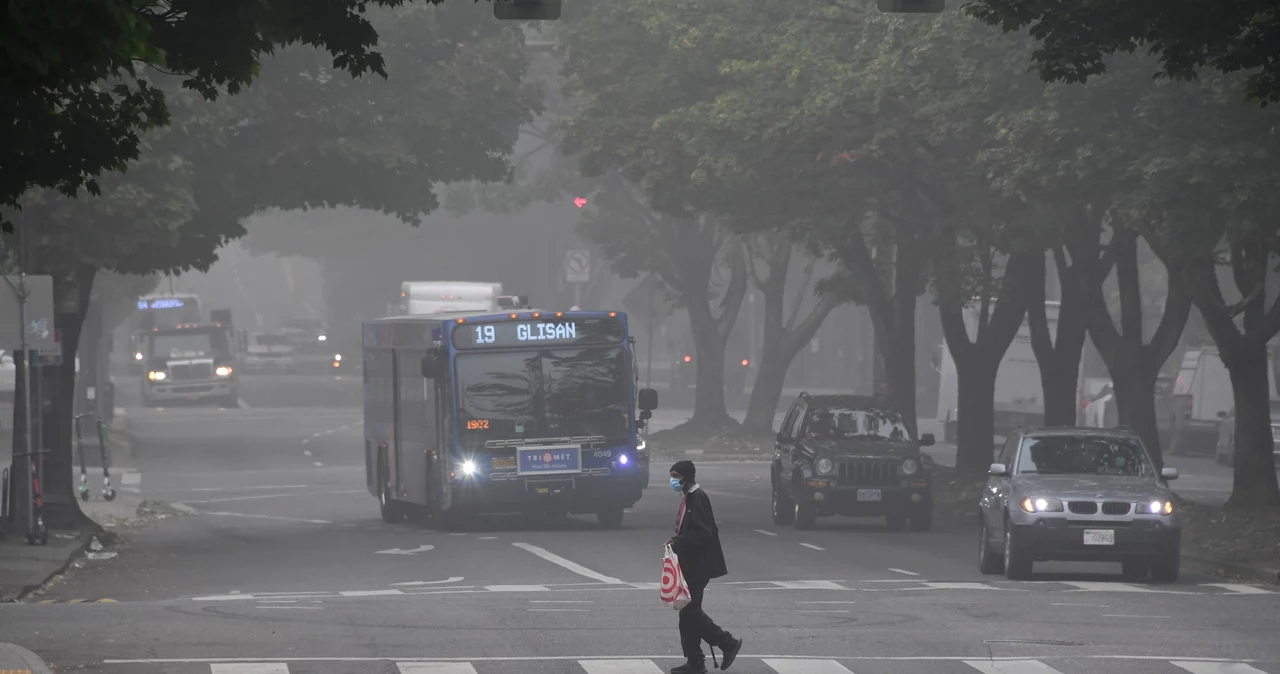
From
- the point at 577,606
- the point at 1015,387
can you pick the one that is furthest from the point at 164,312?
the point at 577,606

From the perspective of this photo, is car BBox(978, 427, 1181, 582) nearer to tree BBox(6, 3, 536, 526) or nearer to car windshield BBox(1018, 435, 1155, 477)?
car windshield BBox(1018, 435, 1155, 477)

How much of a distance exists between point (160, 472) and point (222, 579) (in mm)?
21309

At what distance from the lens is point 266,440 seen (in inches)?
2021

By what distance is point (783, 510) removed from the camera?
28141 millimetres

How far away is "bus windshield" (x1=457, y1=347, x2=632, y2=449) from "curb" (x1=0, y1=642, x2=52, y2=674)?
12.0 m

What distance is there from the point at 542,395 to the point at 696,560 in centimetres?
1290

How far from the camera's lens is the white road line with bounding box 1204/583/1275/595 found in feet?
63.0

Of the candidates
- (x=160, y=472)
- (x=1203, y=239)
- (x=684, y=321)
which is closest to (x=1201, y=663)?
(x=1203, y=239)

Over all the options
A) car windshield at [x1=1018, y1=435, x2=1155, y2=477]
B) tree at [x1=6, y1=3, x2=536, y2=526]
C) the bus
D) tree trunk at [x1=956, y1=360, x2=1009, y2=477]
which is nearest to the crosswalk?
car windshield at [x1=1018, y1=435, x2=1155, y2=477]

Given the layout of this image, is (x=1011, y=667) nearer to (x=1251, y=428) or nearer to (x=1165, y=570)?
(x=1165, y=570)

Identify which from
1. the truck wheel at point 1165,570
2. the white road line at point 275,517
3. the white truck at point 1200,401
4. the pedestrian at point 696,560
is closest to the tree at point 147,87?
the pedestrian at point 696,560

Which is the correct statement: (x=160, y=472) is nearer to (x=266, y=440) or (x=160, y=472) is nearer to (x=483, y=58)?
(x=266, y=440)

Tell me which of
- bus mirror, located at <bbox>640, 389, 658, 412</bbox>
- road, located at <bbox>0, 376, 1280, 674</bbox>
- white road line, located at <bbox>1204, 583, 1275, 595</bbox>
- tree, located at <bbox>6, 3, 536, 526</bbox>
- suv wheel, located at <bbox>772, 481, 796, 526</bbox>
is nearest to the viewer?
road, located at <bbox>0, 376, 1280, 674</bbox>

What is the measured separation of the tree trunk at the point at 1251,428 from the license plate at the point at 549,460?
9.14m
